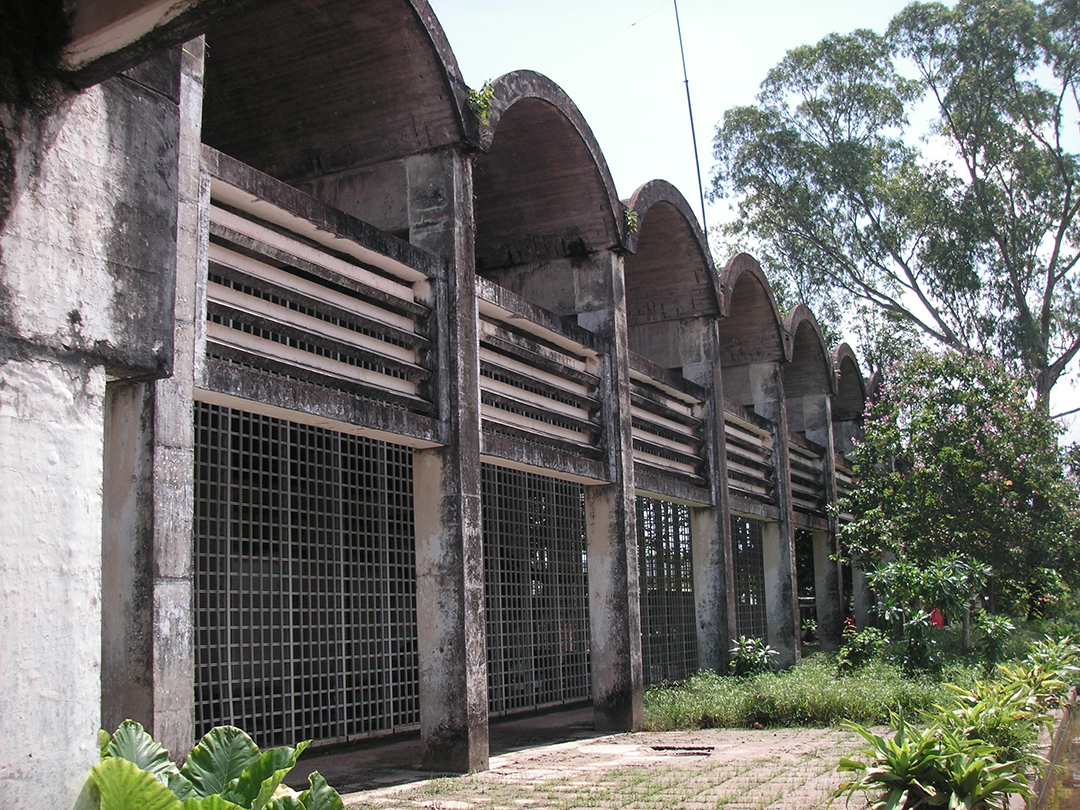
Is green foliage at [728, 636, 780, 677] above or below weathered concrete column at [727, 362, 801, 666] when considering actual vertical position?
below

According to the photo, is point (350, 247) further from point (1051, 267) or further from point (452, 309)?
point (1051, 267)

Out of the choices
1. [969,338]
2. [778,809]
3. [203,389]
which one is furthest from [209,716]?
[969,338]

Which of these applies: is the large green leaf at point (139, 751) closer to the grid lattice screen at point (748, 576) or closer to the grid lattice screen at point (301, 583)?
the grid lattice screen at point (301, 583)

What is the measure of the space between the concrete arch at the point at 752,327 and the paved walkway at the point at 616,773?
7219 mm

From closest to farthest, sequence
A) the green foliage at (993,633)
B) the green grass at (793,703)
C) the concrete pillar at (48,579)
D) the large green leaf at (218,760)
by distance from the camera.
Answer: the concrete pillar at (48,579)
the large green leaf at (218,760)
the green grass at (793,703)
the green foliage at (993,633)

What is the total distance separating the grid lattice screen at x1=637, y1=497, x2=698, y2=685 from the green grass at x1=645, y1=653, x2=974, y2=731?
9.18ft

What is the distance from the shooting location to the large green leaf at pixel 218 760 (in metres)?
3.58

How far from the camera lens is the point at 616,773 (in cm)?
760

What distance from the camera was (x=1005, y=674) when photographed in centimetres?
1097

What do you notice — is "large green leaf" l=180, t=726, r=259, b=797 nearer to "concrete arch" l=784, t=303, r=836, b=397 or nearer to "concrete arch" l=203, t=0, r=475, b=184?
"concrete arch" l=203, t=0, r=475, b=184

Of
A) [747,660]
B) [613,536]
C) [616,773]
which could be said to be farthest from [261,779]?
[747,660]

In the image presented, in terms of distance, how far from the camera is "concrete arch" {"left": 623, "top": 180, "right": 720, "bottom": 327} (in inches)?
519

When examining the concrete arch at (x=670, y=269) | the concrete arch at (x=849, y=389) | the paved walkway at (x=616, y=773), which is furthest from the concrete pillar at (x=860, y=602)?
the paved walkway at (x=616, y=773)

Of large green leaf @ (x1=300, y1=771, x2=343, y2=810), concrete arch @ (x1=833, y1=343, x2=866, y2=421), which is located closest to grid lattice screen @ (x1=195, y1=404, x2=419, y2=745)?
large green leaf @ (x1=300, y1=771, x2=343, y2=810)
